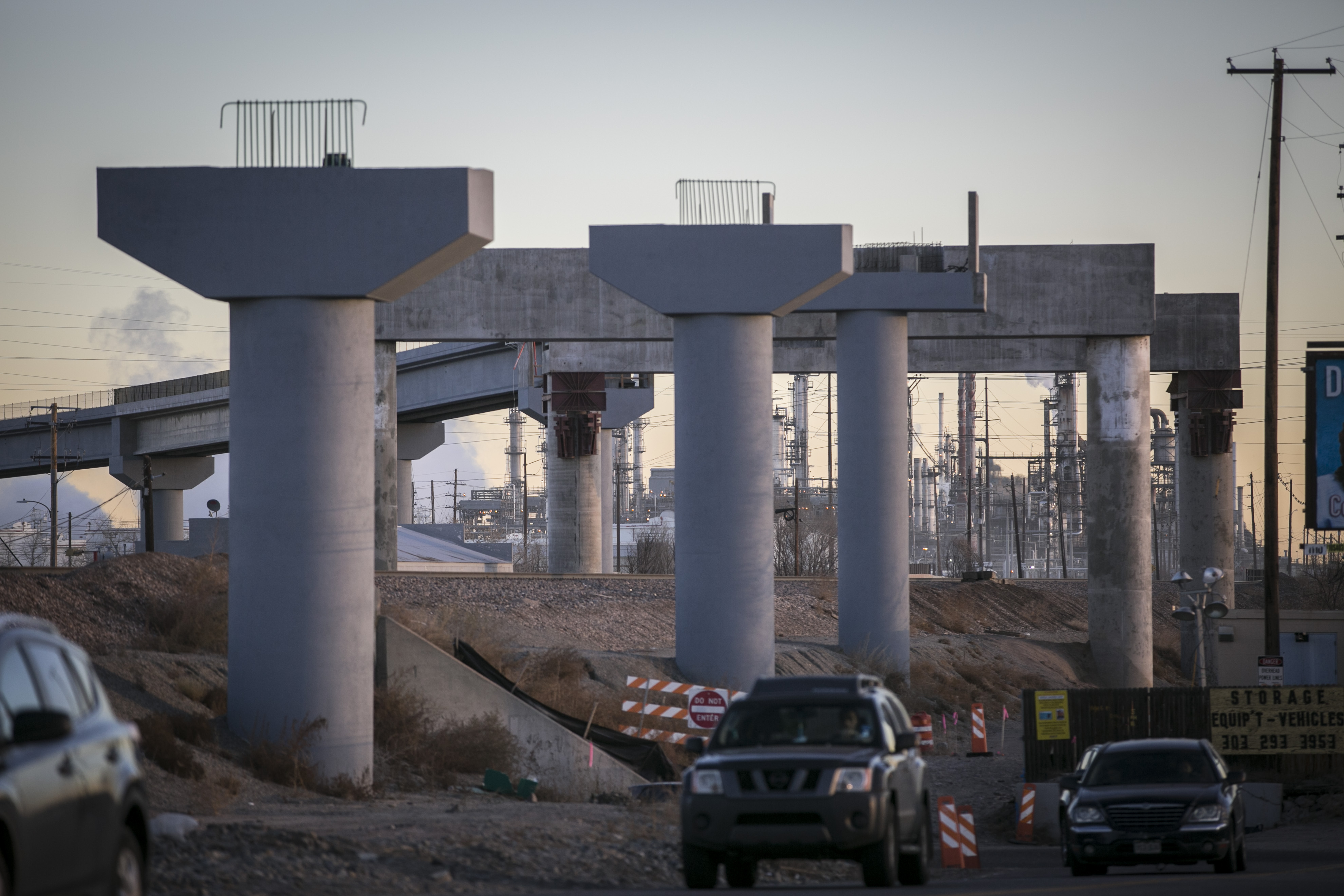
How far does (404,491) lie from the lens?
8338 centimetres

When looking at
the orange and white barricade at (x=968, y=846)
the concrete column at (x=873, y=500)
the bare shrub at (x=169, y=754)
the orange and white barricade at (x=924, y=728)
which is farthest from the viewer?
the concrete column at (x=873, y=500)

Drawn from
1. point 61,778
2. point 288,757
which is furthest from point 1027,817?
point 61,778

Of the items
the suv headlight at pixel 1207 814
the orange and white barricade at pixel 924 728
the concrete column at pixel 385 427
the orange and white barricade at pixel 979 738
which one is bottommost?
the orange and white barricade at pixel 979 738

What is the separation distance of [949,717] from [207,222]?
68.8 feet

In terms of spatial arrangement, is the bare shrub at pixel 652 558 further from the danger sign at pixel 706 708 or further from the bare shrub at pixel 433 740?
the bare shrub at pixel 433 740

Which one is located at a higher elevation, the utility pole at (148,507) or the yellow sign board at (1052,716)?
the utility pole at (148,507)

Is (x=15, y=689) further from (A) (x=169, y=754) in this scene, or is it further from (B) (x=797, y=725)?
(A) (x=169, y=754)

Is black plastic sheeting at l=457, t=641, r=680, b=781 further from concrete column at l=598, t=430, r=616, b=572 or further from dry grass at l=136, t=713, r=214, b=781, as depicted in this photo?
concrete column at l=598, t=430, r=616, b=572

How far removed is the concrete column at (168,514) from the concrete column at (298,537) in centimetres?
5632

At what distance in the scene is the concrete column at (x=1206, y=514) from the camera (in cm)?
4506

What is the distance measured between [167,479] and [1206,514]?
4694 cm

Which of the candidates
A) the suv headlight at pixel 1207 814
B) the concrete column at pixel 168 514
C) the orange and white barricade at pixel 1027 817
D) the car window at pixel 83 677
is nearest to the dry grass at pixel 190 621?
the orange and white barricade at pixel 1027 817

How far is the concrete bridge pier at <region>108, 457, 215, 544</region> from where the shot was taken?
233ft

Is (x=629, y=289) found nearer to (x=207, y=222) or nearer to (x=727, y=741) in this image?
(x=207, y=222)
